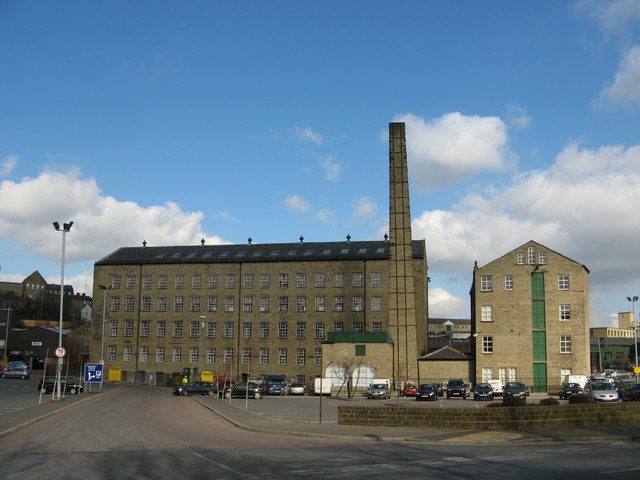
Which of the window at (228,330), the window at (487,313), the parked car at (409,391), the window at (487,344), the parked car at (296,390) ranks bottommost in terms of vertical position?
A: the parked car at (296,390)

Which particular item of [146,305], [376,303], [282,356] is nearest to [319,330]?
[282,356]

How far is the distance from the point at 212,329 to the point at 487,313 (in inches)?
1474

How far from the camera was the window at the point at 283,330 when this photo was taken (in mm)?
85375

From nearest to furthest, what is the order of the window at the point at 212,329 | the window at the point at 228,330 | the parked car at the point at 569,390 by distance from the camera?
the parked car at the point at 569,390 → the window at the point at 228,330 → the window at the point at 212,329

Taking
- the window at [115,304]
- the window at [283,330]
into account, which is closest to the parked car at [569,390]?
the window at [283,330]

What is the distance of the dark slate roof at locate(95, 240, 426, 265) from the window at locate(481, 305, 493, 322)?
58.7 feet

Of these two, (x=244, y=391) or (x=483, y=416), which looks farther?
(x=244, y=391)

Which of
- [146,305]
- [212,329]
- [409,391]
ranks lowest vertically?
[409,391]

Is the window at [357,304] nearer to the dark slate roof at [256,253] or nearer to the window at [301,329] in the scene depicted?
the dark slate roof at [256,253]

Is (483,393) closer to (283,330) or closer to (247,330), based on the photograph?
(283,330)

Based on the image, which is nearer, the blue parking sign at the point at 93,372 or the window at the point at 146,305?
the blue parking sign at the point at 93,372

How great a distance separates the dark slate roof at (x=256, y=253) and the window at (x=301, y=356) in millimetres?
11824

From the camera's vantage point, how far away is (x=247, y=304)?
287 ft

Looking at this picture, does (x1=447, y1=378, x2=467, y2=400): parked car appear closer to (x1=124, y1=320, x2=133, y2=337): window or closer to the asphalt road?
the asphalt road
